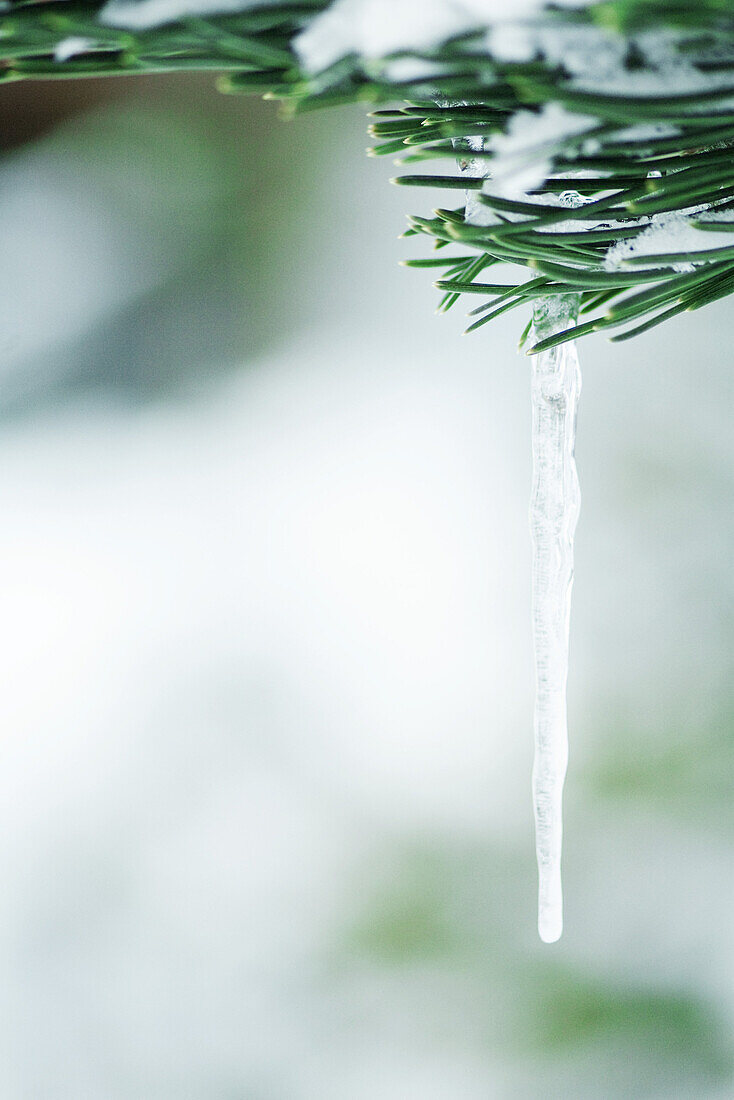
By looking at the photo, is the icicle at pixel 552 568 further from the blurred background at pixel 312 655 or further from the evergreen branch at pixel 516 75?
the blurred background at pixel 312 655

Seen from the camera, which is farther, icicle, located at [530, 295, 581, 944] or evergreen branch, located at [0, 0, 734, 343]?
icicle, located at [530, 295, 581, 944]

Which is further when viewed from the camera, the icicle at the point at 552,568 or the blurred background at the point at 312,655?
the blurred background at the point at 312,655

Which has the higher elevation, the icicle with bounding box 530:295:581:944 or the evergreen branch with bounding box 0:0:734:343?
the evergreen branch with bounding box 0:0:734:343

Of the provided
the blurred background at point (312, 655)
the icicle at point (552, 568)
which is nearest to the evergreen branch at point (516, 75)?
the icicle at point (552, 568)

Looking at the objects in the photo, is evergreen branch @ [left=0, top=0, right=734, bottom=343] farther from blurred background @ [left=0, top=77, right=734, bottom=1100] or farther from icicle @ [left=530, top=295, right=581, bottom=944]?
blurred background @ [left=0, top=77, right=734, bottom=1100]

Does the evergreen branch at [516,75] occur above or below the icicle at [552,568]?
above

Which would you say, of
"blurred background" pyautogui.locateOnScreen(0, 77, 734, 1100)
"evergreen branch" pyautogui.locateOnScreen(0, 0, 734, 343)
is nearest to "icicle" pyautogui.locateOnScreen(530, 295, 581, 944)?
"evergreen branch" pyautogui.locateOnScreen(0, 0, 734, 343)

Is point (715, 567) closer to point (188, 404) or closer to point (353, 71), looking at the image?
point (188, 404)
